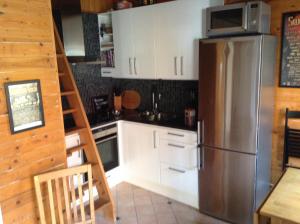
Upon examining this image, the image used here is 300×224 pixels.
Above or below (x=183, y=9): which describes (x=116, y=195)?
below

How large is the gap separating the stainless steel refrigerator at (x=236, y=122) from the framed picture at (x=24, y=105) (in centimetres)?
157

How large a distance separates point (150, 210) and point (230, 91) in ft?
5.39

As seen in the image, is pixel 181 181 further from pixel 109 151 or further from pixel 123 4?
pixel 123 4

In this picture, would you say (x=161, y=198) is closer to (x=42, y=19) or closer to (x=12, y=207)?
(x=12, y=207)

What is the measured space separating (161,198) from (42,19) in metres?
2.42

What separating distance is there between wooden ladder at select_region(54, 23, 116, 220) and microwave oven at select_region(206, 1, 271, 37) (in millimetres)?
1492

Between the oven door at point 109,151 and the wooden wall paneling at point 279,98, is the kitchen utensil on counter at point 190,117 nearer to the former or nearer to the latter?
the wooden wall paneling at point 279,98

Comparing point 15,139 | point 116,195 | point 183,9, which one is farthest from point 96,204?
point 183,9

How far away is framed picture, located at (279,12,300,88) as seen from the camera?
2.51 metres

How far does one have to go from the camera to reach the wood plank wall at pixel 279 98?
8.38 ft

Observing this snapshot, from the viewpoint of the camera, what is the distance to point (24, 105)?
192cm

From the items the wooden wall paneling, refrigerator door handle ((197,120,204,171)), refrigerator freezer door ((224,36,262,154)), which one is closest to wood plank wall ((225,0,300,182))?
the wooden wall paneling

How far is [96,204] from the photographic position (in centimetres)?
282

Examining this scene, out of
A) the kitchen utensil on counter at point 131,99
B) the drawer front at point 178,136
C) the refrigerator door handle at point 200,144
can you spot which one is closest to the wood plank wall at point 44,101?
the drawer front at point 178,136
